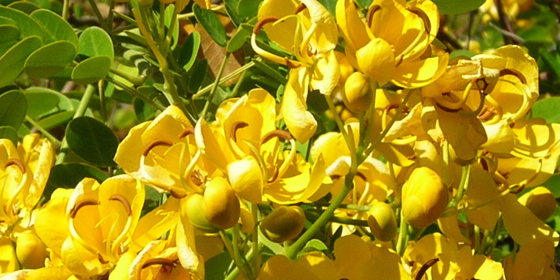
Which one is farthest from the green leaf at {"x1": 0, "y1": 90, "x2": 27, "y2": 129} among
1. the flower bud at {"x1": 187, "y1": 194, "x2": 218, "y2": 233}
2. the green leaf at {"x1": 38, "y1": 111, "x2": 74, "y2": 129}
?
the flower bud at {"x1": 187, "y1": 194, "x2": 218, "y2": 233}

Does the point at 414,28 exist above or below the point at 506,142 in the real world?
above

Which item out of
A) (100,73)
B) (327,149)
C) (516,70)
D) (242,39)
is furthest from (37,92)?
(516,70)

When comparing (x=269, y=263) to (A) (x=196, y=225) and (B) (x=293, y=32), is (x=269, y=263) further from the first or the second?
(B) (x=293, y=32)

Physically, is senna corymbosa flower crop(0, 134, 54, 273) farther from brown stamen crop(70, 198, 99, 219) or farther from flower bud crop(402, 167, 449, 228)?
flower bud crop(402, 167, 449, 228)

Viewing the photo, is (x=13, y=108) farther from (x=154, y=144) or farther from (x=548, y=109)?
(x=548, y=109)

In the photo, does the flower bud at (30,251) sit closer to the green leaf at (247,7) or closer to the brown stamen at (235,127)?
the brown stamen at (235,127)
